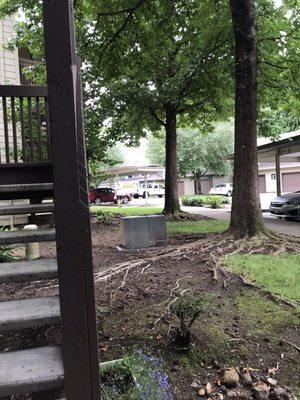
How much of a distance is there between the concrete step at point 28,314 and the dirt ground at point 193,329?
2.09ft

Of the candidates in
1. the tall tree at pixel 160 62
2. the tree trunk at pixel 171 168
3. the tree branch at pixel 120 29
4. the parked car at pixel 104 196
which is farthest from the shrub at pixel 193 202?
the tree branch at pixel 120 29

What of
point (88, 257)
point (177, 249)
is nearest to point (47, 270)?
point (88, 257)

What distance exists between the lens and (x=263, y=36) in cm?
1128

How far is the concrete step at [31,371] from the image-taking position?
7.40 feet

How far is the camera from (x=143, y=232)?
8.62m

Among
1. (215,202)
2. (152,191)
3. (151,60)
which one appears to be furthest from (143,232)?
(152,191)

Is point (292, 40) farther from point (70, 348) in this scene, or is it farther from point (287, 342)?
point (70, 348)

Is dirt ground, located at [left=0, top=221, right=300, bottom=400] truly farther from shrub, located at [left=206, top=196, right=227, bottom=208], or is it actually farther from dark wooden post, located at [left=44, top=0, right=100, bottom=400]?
shrub, located at [left=206, top=196, right=227, bottom=208]

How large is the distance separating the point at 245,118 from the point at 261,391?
646cm

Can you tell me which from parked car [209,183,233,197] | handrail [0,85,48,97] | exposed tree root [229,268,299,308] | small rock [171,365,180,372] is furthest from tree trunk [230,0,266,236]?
parked car [209,183,233,197]

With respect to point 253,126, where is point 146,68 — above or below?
above

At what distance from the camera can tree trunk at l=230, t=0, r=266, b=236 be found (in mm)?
8281

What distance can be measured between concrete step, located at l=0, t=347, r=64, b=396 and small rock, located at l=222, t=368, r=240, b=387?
1.25m

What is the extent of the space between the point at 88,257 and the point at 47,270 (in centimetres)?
91
